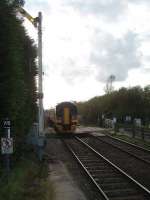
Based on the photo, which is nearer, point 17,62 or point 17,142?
point 17,62

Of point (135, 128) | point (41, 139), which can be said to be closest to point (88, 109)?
point (135, 128)

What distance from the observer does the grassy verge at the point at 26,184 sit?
11834 millimetres

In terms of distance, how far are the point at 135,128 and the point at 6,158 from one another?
989 inches

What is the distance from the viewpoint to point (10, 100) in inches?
522

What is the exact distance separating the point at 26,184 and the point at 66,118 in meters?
28.0

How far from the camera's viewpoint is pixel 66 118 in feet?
139

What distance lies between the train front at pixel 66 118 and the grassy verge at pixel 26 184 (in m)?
23.7

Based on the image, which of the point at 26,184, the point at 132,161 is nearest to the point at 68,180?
the point at 26,184

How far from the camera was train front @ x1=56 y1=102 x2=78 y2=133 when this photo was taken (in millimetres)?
42312

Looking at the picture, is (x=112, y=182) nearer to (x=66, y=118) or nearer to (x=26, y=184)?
(x=26, y=184)

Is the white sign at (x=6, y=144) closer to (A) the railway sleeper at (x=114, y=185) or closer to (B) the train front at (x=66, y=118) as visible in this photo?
(A) the railway sleeper at (x=114, y=185)

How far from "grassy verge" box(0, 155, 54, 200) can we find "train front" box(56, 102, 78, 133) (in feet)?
77.8

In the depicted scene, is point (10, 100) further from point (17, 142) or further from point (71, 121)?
point (71, 121)

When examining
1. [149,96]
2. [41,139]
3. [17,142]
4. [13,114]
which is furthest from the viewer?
[149,96]
